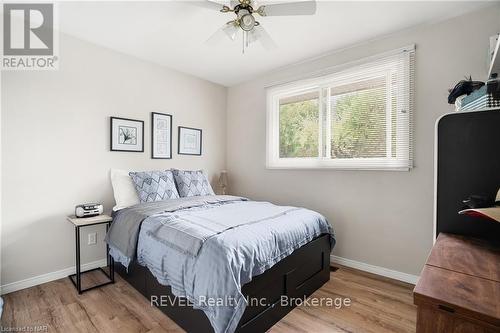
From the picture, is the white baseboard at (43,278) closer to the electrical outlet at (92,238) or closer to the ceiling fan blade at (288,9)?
the electrical outlet at (92,238)

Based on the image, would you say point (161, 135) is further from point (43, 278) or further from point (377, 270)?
point (377, 270)

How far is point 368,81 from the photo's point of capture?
2699 mm

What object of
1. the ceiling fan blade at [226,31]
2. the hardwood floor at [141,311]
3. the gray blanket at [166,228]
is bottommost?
the hardwood floor at [141,311]

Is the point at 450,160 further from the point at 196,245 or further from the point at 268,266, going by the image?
the point at 196,245

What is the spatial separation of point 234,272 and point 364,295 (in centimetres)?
143

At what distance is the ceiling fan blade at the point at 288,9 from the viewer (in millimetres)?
1790

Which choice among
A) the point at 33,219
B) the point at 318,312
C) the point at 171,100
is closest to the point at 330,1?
the point at 171,100

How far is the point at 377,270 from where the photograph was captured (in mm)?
2578

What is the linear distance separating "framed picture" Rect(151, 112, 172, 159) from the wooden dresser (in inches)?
121

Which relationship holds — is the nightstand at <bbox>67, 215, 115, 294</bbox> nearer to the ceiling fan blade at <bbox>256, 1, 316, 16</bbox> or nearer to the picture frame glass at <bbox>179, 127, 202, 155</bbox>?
the picture frame glass at <bbox>179, 127, 202, 155</bbox>

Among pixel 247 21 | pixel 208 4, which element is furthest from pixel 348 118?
pixel 208 4

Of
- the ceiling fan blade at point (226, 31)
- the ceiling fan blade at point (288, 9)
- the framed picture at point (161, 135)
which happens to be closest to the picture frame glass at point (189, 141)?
the framed picture at point (161, 135)

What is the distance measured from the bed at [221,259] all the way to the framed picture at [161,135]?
0.97 m

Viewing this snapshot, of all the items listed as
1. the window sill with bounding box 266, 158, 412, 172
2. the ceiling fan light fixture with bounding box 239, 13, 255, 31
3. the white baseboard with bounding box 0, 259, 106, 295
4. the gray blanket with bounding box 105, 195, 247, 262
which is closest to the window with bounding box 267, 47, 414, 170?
the window sill with bounding box 266, 158, 412, 172
